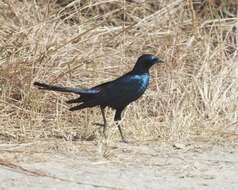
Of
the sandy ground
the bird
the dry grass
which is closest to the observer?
the sandy ground

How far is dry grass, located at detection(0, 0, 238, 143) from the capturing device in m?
6.70

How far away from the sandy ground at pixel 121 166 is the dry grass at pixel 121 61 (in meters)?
0.39

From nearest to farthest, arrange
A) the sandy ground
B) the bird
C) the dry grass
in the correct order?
1. the sandy ground
2. the bird
3. the dry grass

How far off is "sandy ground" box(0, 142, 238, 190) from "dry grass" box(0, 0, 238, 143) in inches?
15.3

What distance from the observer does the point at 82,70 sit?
24.6 ft

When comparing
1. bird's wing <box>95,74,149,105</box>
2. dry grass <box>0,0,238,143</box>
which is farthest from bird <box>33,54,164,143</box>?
dry grass <box>0,0,238,143</box>

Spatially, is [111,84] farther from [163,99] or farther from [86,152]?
[163,99]

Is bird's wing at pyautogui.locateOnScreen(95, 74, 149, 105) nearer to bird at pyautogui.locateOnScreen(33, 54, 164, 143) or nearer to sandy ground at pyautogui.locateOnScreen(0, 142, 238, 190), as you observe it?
bird at pyautogui.locateOnScreen(33, 54, 164, 143)

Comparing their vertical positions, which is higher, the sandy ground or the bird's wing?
the bird's wing

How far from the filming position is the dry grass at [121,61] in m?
6.70

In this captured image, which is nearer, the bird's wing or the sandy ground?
the sandy ground

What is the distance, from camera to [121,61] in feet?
25.8

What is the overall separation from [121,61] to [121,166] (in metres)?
2.70

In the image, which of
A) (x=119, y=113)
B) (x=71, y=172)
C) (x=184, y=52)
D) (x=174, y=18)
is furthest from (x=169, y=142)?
(x=174, y=18)
